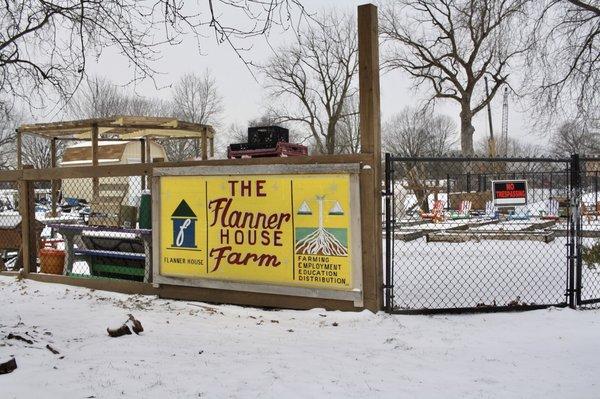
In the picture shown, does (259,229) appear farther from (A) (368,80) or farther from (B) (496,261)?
(B) (496,261)

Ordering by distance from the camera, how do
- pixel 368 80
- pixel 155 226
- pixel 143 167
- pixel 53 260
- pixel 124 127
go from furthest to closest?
pixel 124 127
pixel 53 260
pixel 143 167
pixel 155 226
pixel 368 80

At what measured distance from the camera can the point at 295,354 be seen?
4508mm

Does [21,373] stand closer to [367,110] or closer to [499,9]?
[367,110]

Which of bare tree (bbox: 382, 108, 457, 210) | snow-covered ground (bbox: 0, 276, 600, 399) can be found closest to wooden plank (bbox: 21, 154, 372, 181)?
snow-covered ground (bbox: 0, 276, 600, 399)

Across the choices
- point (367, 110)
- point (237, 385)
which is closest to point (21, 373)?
point (237, 385)

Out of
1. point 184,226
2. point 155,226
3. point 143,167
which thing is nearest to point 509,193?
point 184,226

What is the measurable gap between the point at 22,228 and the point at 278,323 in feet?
15.7

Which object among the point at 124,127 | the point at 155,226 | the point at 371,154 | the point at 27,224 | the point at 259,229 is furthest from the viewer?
the point at 124,127

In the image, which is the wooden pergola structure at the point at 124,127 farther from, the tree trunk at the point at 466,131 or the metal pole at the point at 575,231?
the tree trunk at the point at 466,131

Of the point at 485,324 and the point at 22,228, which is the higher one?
the point at 22,228

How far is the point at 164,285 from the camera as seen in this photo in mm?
6797

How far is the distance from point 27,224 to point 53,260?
76cm

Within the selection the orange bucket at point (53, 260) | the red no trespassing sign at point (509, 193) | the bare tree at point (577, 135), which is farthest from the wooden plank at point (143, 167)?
the bare tree at point (577, 135)

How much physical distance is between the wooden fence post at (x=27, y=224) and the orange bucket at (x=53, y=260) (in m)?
0.29
